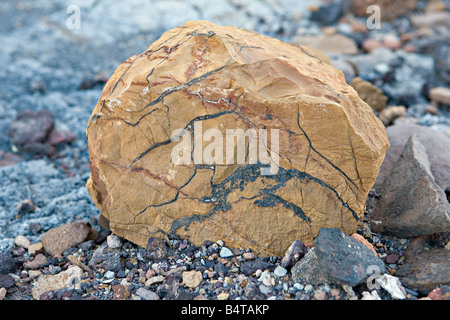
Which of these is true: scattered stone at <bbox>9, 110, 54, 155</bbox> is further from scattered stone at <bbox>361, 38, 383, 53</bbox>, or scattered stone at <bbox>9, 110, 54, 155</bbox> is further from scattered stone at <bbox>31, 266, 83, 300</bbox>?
scattered stone at <bbox>361, 38, 383, 53</bbox>

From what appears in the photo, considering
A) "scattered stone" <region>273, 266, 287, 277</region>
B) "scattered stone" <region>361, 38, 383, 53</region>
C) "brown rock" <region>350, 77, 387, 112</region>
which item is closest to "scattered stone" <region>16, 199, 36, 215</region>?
"scattered stone" <region>273, 266, 287, 277</region>

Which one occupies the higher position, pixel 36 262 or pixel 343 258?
pixel 343 258

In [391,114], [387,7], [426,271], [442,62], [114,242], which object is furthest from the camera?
[387,7]

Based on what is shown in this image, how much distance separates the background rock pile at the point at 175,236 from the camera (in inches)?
88.4

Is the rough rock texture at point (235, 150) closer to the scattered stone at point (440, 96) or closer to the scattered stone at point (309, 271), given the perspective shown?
the scattered stone at point (309, 271)

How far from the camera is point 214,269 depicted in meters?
2.37

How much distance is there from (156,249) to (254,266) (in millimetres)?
560

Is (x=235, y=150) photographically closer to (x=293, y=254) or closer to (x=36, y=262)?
(x=293, y=254)

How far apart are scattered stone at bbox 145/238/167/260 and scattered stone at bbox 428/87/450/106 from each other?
3.28 m

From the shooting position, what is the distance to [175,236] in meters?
2.54

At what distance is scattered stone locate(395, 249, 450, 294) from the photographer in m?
2.16

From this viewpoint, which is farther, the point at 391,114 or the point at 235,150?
the point at 391,114

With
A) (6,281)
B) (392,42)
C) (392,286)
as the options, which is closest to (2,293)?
(6,281)

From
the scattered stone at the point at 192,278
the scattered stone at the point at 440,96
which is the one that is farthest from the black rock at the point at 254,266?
the scattered stone at the point at 440,96
